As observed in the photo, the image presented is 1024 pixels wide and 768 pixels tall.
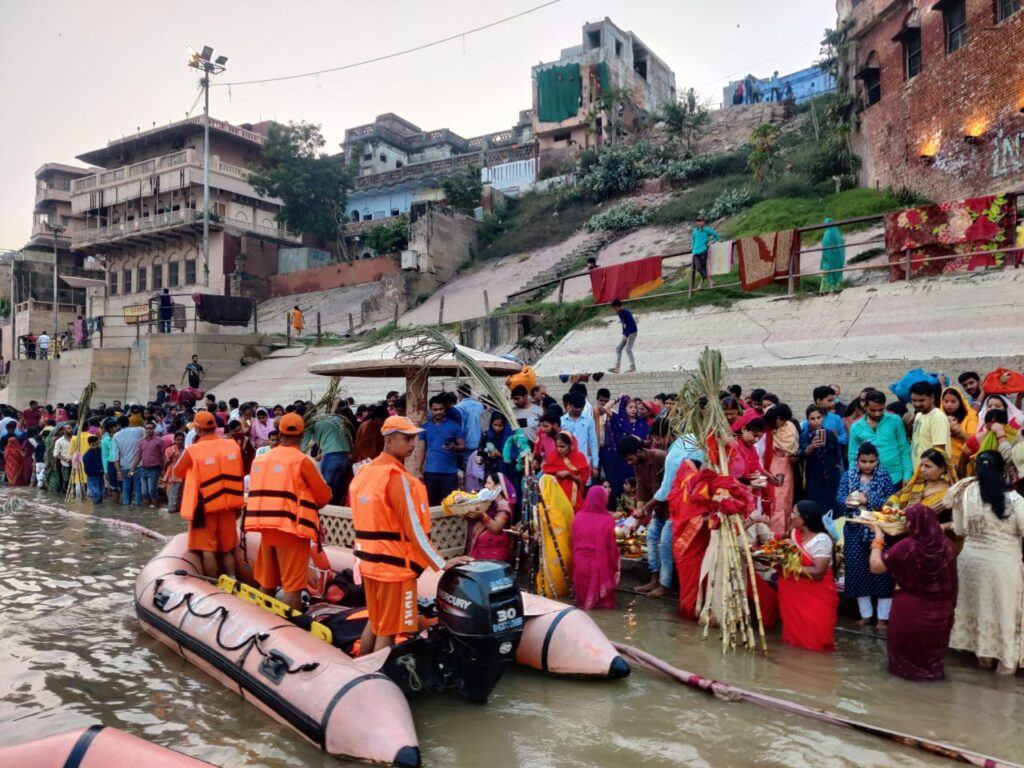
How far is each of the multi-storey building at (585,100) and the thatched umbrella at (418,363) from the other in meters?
30.2

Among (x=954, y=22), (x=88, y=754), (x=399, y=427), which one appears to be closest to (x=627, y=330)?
(x=399, y=427)

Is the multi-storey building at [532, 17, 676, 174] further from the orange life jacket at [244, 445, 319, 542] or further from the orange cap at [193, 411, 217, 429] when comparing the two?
the orange life jacket at [244, 445, 319, 542]

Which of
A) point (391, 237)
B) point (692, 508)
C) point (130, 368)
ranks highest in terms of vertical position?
point (391, 237)

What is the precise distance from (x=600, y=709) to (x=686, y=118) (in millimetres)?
32183

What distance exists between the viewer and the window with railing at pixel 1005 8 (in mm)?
15664

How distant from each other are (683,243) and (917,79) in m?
7.61

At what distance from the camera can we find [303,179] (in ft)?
114

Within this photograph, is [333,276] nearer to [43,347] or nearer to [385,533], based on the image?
[43,347]

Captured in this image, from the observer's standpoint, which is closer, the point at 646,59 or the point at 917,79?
the point at 917,79

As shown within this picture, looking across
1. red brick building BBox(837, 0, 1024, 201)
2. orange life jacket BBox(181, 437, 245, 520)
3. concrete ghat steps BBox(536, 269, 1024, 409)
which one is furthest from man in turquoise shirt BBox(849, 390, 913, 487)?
red brick building BBox(837, 0, 1024, 201)

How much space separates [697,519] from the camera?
19.0 ft

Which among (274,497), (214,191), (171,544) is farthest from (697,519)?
(214,191)

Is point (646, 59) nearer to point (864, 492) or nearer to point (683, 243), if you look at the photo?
point (683, 243)

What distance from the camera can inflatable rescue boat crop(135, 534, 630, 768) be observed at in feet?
12.9
